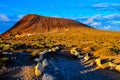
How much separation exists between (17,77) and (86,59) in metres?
12.9

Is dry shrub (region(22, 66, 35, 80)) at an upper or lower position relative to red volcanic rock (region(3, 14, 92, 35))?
lower

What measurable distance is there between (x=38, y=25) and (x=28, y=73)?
110 m

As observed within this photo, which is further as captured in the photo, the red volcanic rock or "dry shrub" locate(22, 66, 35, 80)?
the red volcanic rock

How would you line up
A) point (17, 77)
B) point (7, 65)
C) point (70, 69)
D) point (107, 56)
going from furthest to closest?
point (107, 56)
point (70, 69)
point (7, 65)
point (17, 77)

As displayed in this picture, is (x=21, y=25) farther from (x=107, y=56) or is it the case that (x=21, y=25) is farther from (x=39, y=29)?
(x=107, y=56)

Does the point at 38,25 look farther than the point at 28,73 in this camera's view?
Yes

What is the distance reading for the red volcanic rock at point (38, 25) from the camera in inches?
4880

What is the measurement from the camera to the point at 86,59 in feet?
97.8

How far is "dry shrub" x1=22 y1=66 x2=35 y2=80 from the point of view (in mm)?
17898

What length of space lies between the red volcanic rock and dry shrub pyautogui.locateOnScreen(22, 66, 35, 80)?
10076 centimetres

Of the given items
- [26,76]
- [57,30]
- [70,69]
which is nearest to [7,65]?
[26,76]

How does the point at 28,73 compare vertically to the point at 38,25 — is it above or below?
below

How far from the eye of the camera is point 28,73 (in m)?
18.8

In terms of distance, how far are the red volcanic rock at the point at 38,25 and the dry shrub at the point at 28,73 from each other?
331 feet
